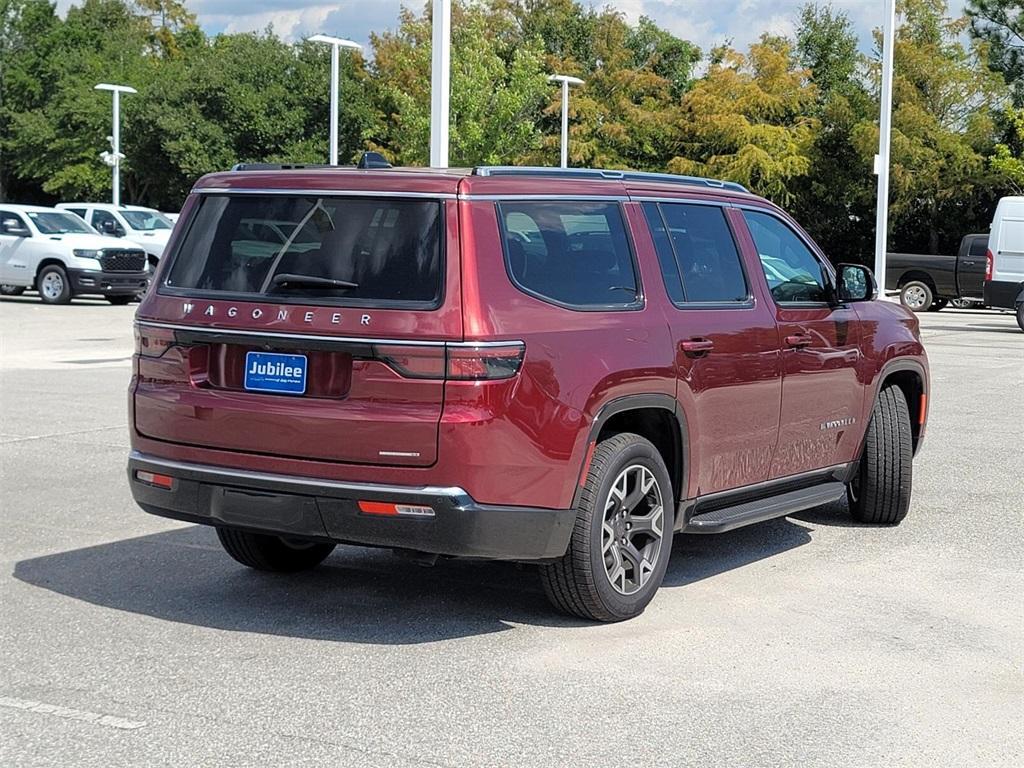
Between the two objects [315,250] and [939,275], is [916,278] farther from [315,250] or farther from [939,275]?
[315,250]

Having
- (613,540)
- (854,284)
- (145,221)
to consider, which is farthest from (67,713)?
(145,221)

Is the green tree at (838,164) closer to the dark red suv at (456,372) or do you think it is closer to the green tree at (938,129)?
the green tree at (938,129)

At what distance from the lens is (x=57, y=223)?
99.0ft

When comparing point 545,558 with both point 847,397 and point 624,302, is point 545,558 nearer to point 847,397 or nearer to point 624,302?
point 624,302

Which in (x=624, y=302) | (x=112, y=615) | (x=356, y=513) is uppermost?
(x=624, y=302)

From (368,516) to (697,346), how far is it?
175 centimetres

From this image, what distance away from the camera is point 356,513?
566 cm

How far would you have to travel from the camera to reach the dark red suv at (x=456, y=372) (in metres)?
5.61

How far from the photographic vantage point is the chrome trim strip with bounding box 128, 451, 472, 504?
219 inches

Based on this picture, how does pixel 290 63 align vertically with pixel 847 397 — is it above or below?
above

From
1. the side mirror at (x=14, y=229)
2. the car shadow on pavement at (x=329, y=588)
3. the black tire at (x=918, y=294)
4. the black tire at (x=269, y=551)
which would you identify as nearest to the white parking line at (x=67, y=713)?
the car shadow on pavement at (x=329, y=588)

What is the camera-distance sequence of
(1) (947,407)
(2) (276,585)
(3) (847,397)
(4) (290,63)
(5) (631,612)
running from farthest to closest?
(4) (290,63) < (1) (947,407) < (3) (847,397) < (2) (276,585) < (5) (631,612)

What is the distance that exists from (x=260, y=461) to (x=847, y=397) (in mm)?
3358

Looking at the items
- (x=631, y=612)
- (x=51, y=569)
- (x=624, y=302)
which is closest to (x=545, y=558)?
(x=631, y=612)
